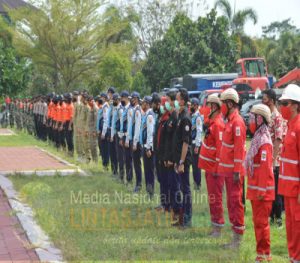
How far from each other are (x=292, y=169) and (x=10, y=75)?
33.9 m

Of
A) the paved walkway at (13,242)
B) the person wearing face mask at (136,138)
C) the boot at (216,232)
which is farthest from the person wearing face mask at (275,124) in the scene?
the person wearing face mask at (136,138)

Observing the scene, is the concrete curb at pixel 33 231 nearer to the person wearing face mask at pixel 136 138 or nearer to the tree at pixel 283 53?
the person wearing face mask at pixel 136 138

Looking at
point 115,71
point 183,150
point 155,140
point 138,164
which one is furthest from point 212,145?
point 115,71

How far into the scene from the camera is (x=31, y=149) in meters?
23.0

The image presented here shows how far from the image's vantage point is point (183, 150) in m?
9.55

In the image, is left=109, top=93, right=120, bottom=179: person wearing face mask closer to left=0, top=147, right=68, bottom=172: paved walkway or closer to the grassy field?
the grassy field

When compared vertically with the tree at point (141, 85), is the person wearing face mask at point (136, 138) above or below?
below

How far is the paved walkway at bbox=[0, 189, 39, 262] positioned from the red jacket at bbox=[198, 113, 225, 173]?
2.61m

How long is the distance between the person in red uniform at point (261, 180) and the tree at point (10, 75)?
1269 inches

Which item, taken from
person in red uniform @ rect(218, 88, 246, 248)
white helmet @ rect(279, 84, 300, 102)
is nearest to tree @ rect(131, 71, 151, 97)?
person in red uniform @ rect(218, 88, 246, 248)

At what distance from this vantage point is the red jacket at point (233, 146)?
27.0 ft

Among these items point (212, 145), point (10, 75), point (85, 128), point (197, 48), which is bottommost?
point (85, 128)

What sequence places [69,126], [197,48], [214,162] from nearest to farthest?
[214,162] < [69,126] < [197,48]

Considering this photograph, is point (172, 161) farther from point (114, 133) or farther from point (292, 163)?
point (114, 133)
